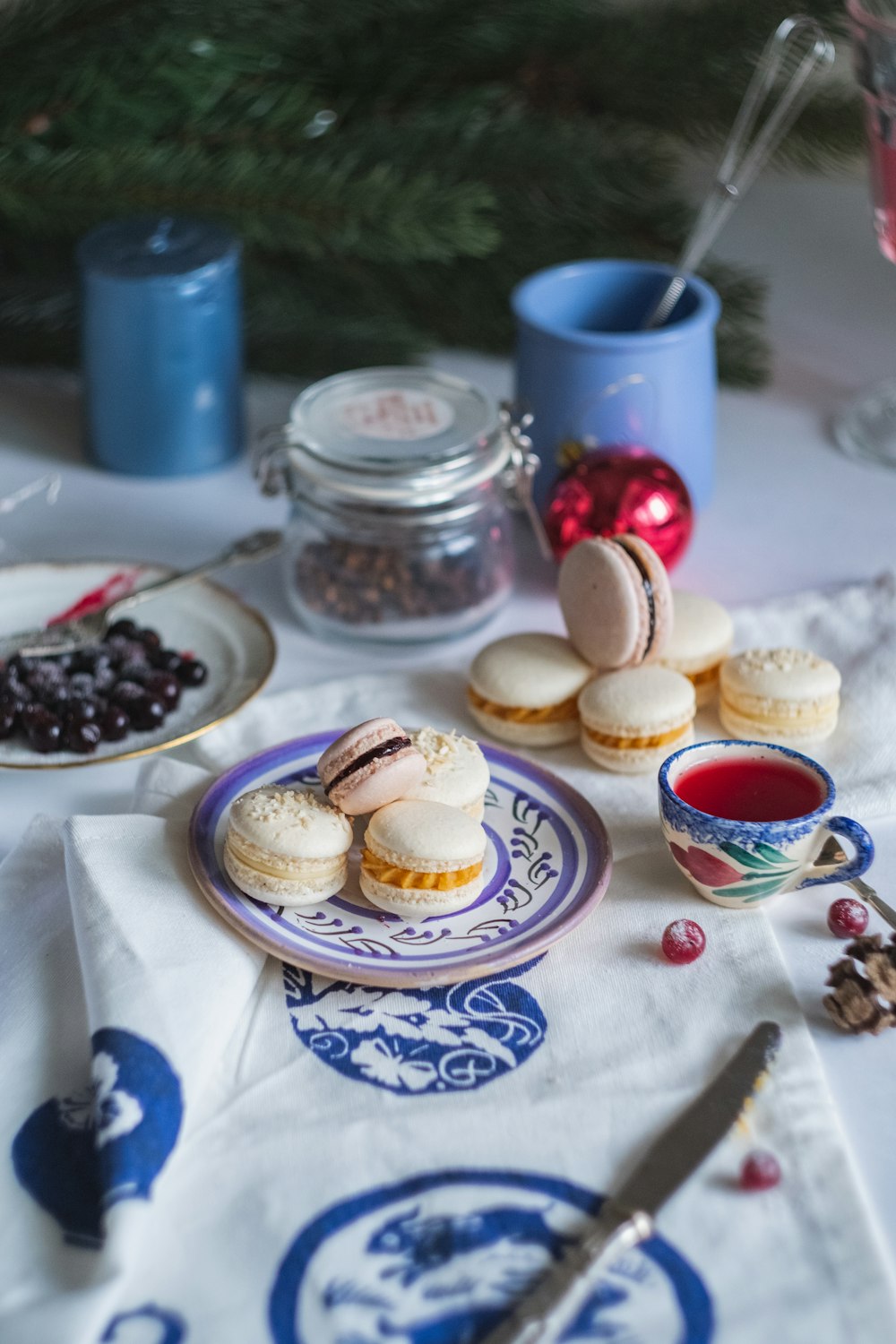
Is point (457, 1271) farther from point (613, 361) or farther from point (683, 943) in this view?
point (613, 361)

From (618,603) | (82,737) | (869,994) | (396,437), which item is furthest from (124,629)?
(869,994)

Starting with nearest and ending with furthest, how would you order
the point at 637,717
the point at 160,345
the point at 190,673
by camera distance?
1. the point at 637,717
2. the point at 190,673
3. the point at 160,345

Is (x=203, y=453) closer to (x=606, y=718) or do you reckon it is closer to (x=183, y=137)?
(x=183, y=137)

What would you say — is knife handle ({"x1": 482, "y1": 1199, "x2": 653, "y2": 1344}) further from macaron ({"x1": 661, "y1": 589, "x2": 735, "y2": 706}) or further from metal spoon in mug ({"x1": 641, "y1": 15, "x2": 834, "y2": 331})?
metal spoon in mug ({"x1": 641, "y1": 15, "x2": 834, "y2": 331})

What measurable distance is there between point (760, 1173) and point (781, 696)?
0.35 meters

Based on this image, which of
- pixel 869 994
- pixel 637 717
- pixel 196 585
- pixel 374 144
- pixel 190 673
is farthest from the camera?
pixel 374 144

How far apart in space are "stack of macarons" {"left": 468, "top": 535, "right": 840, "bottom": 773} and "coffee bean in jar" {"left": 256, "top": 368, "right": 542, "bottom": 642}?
4.2 inches

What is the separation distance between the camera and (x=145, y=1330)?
0.55 meters

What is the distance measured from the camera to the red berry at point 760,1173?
1.97ft

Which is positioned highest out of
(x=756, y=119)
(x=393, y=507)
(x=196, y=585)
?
(x=756, y=119)

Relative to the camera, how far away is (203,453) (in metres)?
1.27

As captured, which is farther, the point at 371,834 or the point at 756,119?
the point at 756,119

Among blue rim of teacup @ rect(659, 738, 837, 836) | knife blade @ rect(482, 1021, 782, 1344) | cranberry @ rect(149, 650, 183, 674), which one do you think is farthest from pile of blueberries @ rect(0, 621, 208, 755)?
knife blade @ rect(482, 1021, 782, 1344)

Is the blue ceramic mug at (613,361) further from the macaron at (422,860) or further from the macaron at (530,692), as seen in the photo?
the macaron at (422,860)
